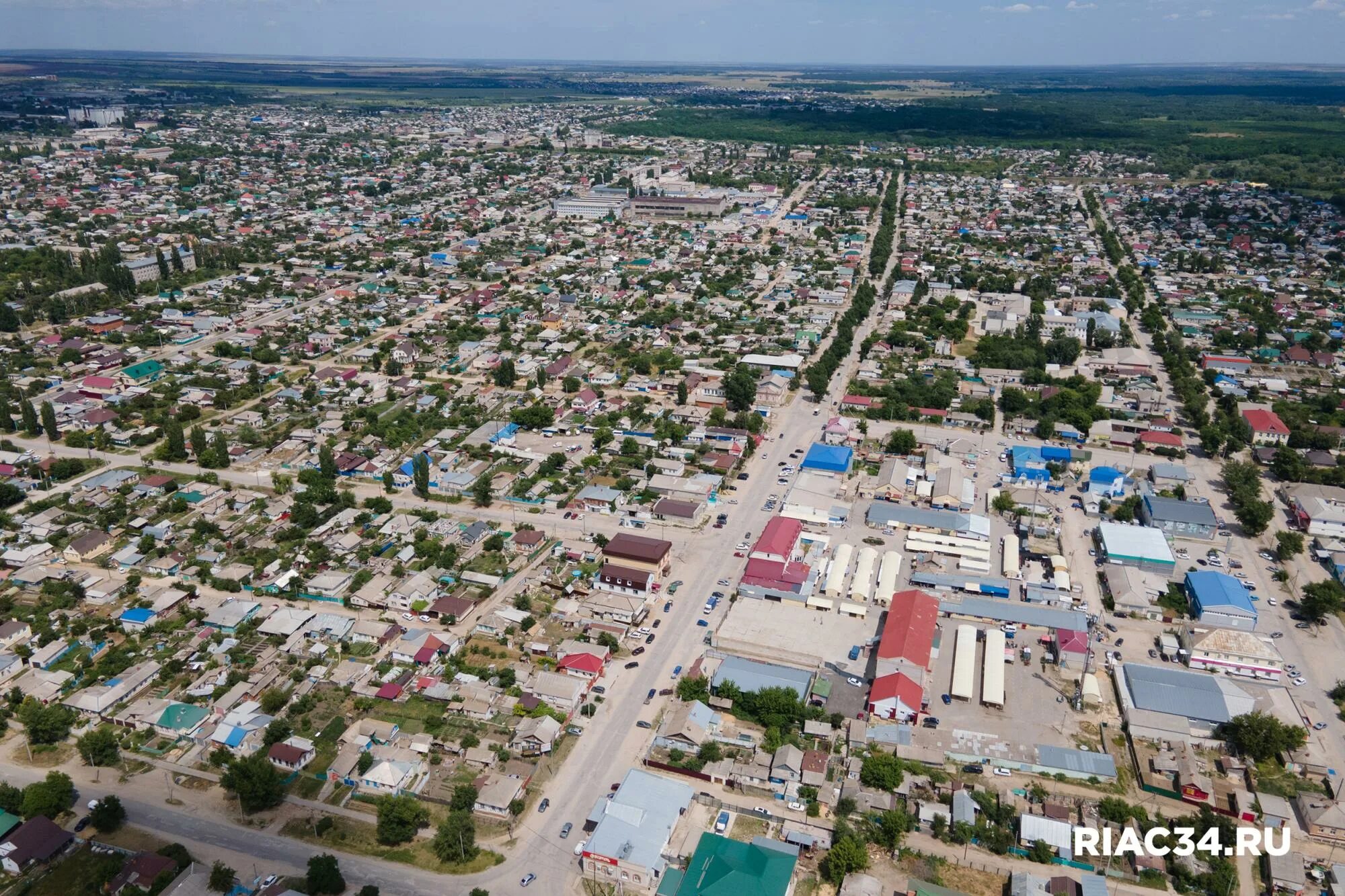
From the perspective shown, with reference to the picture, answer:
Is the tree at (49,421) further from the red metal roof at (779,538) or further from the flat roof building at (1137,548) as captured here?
the flat roof building at (1137,548)

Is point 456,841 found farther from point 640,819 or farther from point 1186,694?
point 1186,694

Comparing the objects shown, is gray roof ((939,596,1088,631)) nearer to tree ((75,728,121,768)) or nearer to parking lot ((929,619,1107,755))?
parking lot ((929,619,1107,755))

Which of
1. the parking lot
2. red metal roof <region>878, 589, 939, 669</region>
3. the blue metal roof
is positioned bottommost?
the parking lot

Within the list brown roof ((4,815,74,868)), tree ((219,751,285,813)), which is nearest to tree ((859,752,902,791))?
tree ((219,751,285,813))

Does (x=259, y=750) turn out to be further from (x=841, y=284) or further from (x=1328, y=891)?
(x=841, y=284)

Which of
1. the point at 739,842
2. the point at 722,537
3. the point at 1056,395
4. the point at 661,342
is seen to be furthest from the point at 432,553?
the point at 1056,395

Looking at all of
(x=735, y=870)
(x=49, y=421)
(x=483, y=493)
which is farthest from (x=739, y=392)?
(x=49, y=421)
